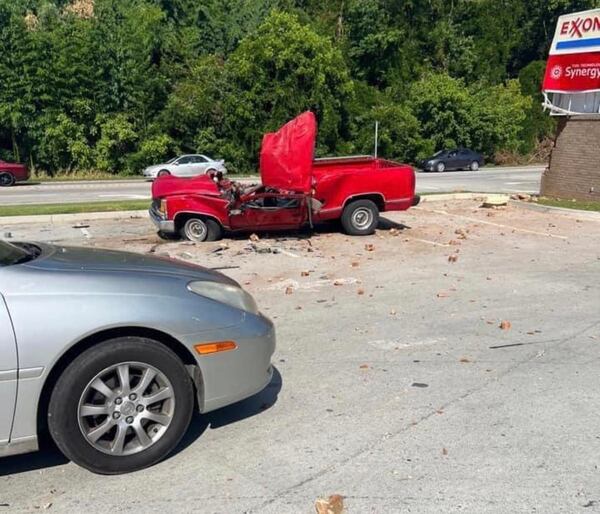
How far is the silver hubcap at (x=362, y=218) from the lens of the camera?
12.8 metres

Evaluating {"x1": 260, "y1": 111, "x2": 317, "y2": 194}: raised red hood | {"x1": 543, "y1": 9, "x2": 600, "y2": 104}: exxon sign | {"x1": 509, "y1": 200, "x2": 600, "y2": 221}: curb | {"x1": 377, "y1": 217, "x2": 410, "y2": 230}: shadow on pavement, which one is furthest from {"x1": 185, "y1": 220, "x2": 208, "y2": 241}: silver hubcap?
{"x1": 543, "y1": 9, "x2": 600, "y2": 104}: exxon sign

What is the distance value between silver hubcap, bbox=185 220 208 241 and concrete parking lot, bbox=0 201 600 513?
290 cm

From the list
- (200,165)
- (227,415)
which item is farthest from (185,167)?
(227,415)

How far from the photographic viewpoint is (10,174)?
2780cm

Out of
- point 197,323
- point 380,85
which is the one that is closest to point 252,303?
point 197,323

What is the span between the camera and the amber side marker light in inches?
149

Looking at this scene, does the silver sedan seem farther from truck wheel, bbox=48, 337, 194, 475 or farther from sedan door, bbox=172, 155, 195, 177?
sedan door, bbox=172, 155, 195, 177

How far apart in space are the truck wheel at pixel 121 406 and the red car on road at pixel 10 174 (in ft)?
88.0

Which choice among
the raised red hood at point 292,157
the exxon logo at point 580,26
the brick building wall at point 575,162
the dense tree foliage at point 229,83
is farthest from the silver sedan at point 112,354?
the dense tree foliage at point 229,83

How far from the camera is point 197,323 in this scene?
377cm

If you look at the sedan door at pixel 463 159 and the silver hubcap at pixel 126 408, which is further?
the sedan door at pixel 463 159

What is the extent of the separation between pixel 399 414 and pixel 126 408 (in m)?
1.83

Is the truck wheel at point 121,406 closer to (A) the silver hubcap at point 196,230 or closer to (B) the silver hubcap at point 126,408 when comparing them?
(B) the silver hubcap at point 126,408

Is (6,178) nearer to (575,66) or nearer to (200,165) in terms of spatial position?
(200,165)
